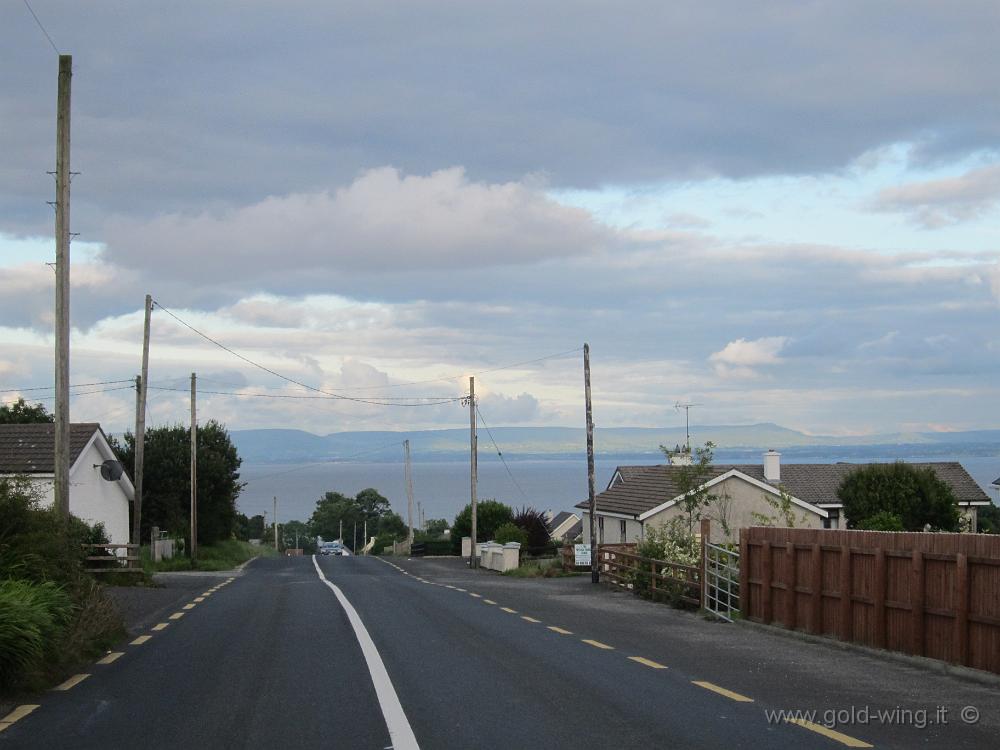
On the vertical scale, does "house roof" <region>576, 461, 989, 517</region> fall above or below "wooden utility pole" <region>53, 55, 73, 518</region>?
below

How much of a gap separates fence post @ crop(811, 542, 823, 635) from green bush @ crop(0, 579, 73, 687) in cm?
1055

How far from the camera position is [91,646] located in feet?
42.9

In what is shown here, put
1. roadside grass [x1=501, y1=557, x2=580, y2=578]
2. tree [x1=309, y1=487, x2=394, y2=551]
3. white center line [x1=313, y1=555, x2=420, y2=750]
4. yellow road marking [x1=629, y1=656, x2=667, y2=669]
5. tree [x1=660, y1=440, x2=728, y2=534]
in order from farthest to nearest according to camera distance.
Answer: tree [x1=309, y1=487, x2=394, y2=551], roadside grass [x1=501, y1=557, x2=580, y2=578], tree [x1=660, y1=440, x2=728, y2=534], yellow road marking [x1=629, y1=656, x2=667, y2=669], white center line [x1=313, y1=555, x2=420, y2=750]

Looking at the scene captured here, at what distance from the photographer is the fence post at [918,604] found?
13.5 metres

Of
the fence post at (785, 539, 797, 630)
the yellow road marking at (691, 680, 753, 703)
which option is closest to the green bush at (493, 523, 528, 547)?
the fence post at (785, 539, 797, 630)

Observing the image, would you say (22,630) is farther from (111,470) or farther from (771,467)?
(771,467)

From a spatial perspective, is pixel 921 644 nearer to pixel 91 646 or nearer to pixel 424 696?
pixel 424 696

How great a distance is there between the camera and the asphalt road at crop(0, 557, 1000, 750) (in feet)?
28.3

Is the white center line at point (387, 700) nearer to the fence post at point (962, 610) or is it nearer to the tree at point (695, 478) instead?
the fence post at point (962, 610)

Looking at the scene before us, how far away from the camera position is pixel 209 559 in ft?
189

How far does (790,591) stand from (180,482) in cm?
5023

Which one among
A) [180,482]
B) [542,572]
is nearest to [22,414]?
[180,482]

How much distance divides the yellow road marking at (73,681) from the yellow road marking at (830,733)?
6886 millimetres

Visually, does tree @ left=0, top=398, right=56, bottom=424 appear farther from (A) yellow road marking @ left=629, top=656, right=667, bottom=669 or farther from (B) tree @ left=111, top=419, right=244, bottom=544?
(A) yellow road marking @ left=629, top=656, right=667, bottom=669
